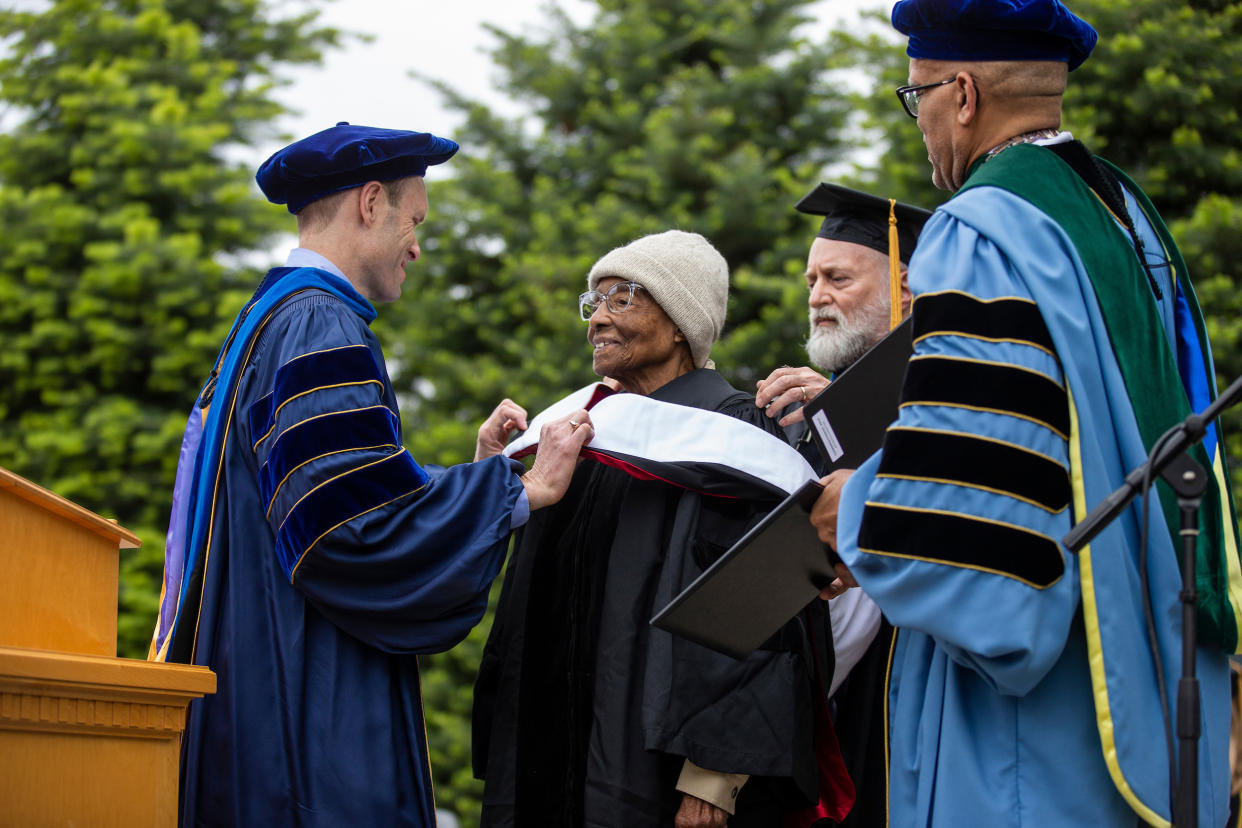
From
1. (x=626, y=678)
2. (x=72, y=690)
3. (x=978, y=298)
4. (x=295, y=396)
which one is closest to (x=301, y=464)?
(x=295, y=396)

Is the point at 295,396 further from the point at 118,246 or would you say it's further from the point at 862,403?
the point at 118,246

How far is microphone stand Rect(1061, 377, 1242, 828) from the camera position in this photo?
6.75ft

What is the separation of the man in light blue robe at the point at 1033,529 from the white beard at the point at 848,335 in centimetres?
174

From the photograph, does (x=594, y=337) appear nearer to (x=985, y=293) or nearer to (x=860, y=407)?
(x=860, y=407)

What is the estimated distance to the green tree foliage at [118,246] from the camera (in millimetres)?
12008

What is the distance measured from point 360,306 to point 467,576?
0.85 m

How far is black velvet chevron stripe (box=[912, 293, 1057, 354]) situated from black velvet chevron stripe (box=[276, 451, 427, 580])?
1.43 metres

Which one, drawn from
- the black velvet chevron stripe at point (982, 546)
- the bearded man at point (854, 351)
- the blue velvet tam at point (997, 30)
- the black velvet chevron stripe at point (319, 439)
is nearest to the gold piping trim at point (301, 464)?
the black velvet chevron stripe at point (319, 439)

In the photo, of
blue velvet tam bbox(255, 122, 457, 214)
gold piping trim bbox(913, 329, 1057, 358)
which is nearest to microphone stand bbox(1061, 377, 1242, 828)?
gold piping trim bbox(913, 329, 1057, 358)

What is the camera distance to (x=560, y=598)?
3.78 m

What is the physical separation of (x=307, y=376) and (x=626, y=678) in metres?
1.16

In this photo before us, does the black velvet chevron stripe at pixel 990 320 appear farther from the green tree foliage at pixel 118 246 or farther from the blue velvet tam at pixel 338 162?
the green tree foliage at pixel 118 246

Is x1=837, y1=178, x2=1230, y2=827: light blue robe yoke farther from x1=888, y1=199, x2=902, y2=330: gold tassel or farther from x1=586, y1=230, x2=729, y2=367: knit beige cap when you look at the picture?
x1=586, y1=230, x2=729, y2=367: knit beige cap

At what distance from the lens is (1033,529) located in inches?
90.7
